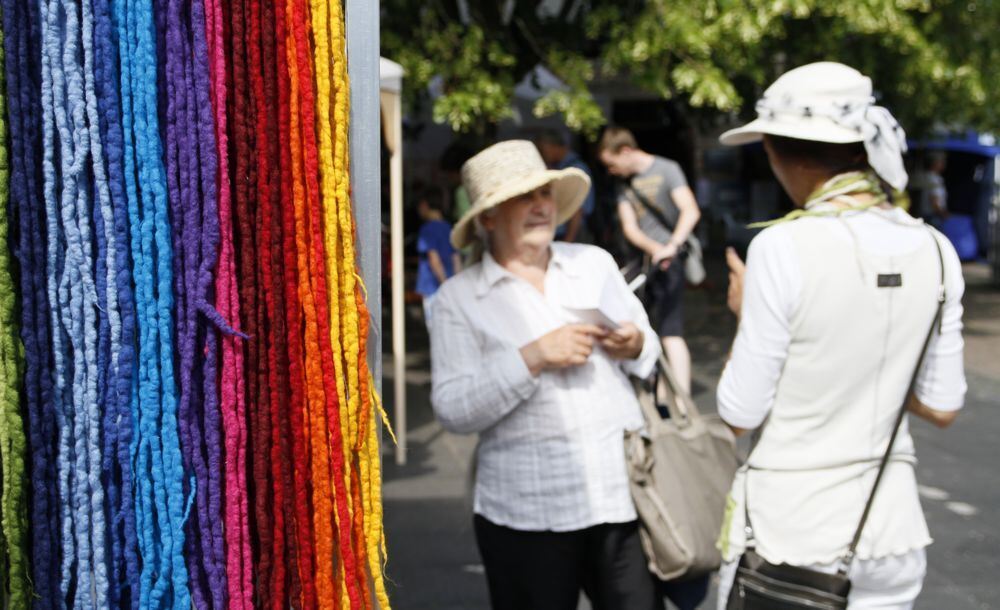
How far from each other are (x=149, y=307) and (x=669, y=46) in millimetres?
6441

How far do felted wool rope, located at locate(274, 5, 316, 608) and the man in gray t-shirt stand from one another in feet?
17.8

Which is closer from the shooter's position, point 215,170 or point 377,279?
point 215,170

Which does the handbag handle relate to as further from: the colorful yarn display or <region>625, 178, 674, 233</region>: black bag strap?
<region>625, 178, 674, 233</region>: black bag strap

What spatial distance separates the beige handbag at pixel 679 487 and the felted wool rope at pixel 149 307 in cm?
143

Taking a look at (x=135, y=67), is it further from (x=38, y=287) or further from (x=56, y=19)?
(x=38, y=287)

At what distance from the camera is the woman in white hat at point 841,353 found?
77.7 inches

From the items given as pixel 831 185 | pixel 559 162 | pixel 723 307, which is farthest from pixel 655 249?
pixel 723 307

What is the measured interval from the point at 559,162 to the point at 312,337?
7059 mm

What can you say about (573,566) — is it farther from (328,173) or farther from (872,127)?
(328,173)

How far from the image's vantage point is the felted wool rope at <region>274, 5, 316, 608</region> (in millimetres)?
1231

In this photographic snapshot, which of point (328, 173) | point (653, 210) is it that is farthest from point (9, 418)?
point (653, 210)

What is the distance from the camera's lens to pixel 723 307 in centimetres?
1294

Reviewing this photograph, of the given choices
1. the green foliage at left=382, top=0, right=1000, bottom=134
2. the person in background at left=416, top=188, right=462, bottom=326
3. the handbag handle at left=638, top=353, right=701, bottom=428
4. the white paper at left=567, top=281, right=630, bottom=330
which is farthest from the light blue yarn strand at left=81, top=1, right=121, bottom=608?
the person in background at left=416, top=188, right=462, bottom=326

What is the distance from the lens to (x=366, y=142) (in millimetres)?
1317
